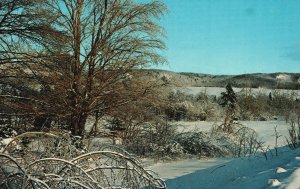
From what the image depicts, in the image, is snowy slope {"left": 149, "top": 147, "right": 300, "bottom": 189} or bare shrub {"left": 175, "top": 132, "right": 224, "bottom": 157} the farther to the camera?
bare shrub {"left": 175, "top": 132, "right": 224, "bottom": 157}

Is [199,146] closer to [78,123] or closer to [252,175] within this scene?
[78,123]

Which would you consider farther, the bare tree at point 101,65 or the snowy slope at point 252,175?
the bare tree at point 101,65

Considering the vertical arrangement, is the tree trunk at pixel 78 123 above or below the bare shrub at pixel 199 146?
above

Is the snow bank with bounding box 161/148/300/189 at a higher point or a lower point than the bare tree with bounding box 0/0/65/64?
lower

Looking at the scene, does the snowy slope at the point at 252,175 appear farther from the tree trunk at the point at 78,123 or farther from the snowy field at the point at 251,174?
the tree trunk at the point at 78,123

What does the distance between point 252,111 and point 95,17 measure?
17.4m

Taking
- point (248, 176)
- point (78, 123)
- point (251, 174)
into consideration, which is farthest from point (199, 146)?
point (248, 176)

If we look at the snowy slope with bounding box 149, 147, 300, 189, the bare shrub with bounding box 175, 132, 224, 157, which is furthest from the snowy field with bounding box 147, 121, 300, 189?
the bare shrub with bounding box 175, 132, 224, 157

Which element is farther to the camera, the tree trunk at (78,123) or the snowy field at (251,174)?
the tree trunk at (78,123)

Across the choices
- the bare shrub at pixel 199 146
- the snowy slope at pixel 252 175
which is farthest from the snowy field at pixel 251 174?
the bare shrub at pixel 199 146

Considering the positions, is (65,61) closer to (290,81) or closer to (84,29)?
(84,29)

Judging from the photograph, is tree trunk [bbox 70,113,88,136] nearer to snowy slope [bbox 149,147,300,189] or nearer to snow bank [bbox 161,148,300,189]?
snowy slope [bbox 149,147,300,189]

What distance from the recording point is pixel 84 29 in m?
12.0

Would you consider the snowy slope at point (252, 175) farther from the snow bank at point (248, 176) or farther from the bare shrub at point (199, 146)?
the bare shrub at point (199, 146)
